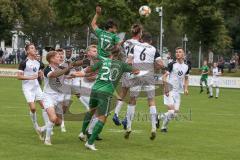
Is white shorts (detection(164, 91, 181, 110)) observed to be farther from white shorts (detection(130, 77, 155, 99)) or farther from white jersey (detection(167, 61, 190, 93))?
white shorts (detection(130, 77, 155, 99))

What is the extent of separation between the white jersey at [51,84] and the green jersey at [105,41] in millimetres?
1263

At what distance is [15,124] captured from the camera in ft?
62.8

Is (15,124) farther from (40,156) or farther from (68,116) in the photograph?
(40,156)

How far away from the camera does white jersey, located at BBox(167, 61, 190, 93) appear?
1920cm

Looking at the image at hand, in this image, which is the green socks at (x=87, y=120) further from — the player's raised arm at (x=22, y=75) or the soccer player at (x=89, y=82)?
the player's raised arm at (x=22, y=75)

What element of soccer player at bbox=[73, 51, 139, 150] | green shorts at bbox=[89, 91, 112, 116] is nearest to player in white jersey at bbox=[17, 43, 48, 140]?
green shorts at bbox=[89, 91, 112, 116]

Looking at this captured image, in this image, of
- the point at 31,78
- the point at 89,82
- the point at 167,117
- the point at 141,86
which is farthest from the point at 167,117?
the point at 31,78

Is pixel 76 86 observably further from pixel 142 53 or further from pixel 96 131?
pixel 96 131

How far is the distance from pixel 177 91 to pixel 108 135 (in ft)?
10.5

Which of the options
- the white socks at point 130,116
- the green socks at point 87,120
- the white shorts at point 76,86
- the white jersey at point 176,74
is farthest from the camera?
the white shorts at point 76,86

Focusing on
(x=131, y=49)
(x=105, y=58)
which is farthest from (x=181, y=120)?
(x=105, y=58)

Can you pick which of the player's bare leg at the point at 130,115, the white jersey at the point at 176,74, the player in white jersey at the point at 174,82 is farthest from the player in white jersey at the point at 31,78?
the white jersey at the point at 176,74

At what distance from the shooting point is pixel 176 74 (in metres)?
19.2

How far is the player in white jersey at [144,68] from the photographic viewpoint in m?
16.5
